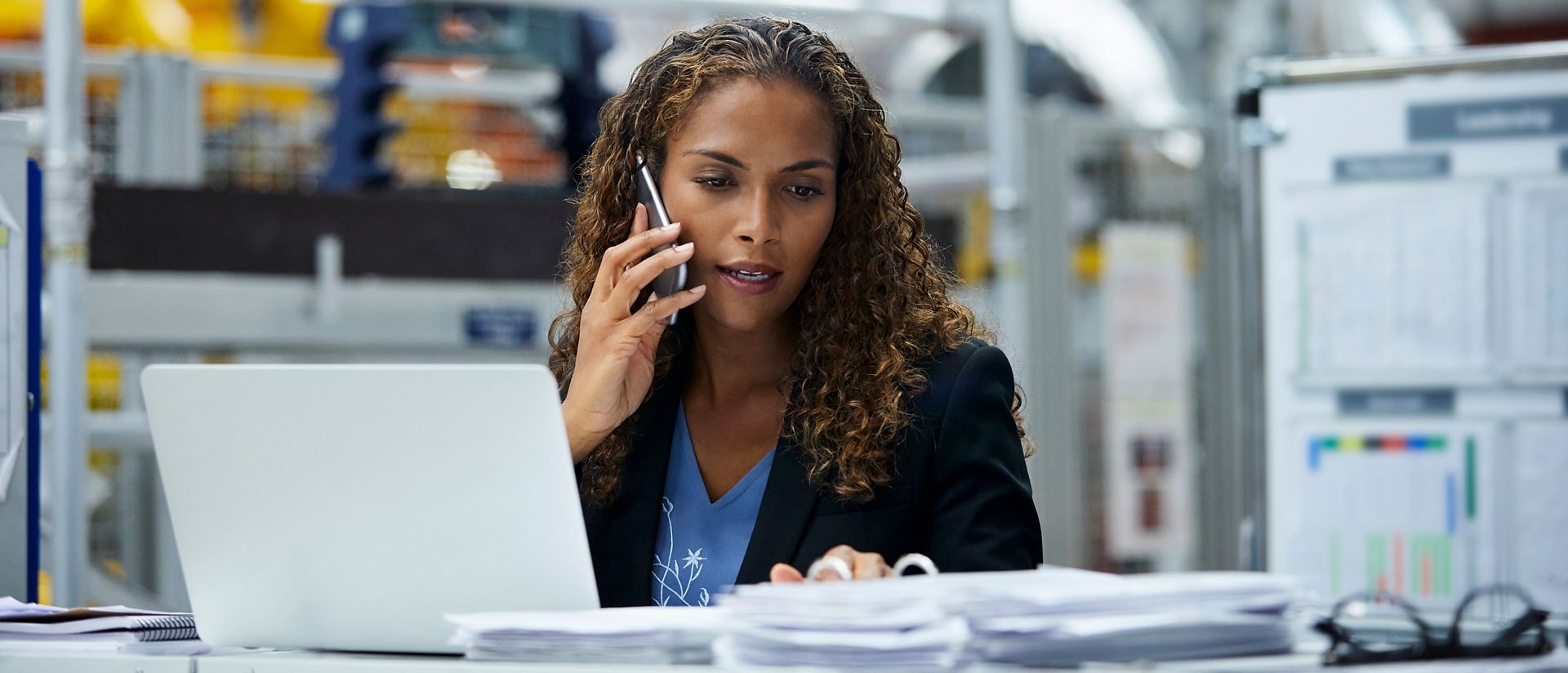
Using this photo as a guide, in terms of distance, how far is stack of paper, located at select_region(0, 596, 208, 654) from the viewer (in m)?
1.42

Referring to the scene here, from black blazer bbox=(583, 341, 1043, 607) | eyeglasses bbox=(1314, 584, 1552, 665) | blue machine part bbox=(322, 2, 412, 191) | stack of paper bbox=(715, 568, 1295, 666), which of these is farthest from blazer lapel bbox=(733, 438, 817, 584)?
blue machine part bbox=(322, 2, 412, 191)

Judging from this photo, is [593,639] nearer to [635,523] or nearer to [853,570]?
[853,570]

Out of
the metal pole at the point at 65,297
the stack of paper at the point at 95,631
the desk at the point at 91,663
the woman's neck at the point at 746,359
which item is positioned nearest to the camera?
the desk at the point at 91,663

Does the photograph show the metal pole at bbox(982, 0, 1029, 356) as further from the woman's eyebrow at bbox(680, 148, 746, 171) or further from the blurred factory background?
the woman's eyebrow at bbox(680, 148, 746, 171)

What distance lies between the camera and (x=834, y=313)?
187 centimetres

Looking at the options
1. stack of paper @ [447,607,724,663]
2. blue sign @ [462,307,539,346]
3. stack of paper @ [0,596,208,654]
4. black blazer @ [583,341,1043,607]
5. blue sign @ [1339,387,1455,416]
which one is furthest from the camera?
blue sign @ [462,307,539,346]

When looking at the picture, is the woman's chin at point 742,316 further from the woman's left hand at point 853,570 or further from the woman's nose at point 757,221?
the woman's left hand at point 853,570

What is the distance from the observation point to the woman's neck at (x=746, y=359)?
1913mm

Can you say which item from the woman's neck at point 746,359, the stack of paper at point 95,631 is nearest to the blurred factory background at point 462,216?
the woman's neck at point 746,359

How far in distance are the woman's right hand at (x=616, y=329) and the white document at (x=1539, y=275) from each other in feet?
6.65

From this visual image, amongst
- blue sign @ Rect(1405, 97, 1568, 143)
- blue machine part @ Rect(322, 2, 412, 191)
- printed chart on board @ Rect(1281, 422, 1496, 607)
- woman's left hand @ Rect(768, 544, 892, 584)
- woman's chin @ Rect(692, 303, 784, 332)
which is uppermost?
blue machine part @ Rect(322, 2, 412, 191)

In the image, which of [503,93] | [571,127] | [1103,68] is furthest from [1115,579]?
A: [1103,68]

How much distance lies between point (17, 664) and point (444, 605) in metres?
0.38

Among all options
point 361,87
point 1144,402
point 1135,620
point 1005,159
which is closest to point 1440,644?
point 1135,620
